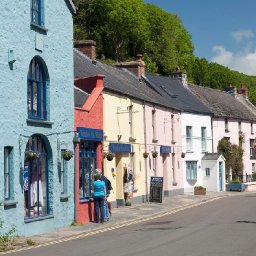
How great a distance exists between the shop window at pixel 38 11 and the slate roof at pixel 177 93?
22.7 m

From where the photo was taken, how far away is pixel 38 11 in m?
19.5

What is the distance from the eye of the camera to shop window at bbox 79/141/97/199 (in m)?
22.2

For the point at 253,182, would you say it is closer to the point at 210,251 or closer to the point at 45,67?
the point at 45,67

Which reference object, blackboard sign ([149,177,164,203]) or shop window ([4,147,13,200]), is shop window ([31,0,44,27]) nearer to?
shop window ([4,147,13,200])

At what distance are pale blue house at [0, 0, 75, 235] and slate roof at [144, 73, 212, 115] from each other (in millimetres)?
21732

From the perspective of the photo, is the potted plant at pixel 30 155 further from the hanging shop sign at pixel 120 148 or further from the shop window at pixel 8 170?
the hanging shop sign at pixel 120 148

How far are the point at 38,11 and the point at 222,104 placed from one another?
3673 centimetres

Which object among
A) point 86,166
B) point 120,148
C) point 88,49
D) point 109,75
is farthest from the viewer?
point 88,49

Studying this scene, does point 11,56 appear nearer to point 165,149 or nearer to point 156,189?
point 156,189

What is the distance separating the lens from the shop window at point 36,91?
18.9 m

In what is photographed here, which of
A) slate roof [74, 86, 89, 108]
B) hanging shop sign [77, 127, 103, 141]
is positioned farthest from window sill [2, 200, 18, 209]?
slate roof [74, 86, 89, 108]

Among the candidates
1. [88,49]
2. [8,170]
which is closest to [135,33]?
[88,49]

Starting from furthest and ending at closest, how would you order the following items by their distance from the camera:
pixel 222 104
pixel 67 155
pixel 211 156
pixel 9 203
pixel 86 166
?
1. pixel 222 104
2. pixel 211 156
3. pixel 86 166
4. pixel 67 155
5. pixel 9 203

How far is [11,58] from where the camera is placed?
17281mm
